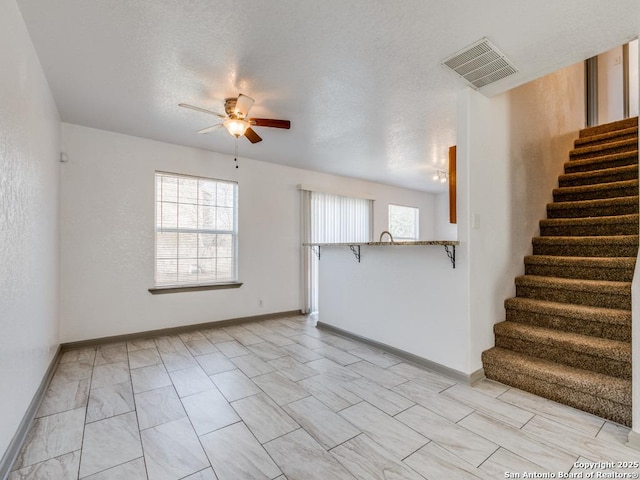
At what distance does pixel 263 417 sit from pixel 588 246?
3.27 meters

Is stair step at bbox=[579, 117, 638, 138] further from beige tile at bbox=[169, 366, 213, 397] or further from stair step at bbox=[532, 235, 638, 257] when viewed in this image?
beige tile at bbox=[169, 366, 213, 397]

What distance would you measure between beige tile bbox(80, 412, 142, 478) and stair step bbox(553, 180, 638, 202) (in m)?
4.62

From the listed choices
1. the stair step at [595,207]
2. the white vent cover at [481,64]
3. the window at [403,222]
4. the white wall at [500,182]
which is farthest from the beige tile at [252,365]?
the window at [403,222]

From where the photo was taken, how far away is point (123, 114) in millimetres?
3100

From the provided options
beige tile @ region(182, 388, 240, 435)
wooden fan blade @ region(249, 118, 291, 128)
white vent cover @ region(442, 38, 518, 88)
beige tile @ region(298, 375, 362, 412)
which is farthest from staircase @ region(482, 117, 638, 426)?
wooden fan blade @ region(249, 118, 291, 128)

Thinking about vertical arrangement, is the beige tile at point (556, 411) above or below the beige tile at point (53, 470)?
above

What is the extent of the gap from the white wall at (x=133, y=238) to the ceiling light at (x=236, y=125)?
68.7 inches

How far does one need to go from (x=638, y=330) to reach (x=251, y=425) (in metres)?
2.36

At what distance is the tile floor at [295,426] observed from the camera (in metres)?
1.60

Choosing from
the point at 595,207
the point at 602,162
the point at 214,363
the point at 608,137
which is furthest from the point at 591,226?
the point at 214,363

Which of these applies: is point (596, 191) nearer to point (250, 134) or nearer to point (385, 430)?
point (385, 430)

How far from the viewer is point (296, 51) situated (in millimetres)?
2100

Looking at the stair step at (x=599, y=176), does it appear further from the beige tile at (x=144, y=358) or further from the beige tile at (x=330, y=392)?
the beige tile at (x=144, y=358)

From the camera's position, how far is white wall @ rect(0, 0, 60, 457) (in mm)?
1581
